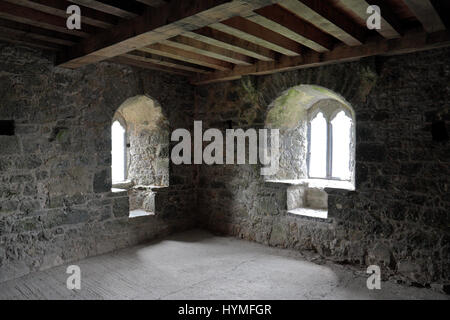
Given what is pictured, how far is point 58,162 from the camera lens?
12.0ft

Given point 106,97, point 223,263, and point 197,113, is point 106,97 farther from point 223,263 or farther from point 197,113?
point 223,263

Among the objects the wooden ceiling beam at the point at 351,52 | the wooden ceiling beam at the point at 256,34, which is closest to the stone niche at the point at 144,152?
the wooden ceiling beam at the point at 351,52

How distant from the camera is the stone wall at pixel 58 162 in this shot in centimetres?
330

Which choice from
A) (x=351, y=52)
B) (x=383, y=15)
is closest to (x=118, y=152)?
(x=351, y=52)

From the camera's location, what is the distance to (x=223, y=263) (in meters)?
3.75

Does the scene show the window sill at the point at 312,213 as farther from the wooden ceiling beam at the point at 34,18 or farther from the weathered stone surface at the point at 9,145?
the weathered stone surface at the point at 9,145

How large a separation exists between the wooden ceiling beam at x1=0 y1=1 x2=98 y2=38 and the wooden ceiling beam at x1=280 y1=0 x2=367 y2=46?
178 cm

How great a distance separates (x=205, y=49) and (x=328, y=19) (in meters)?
1.35

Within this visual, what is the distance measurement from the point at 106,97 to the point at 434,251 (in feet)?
12.8

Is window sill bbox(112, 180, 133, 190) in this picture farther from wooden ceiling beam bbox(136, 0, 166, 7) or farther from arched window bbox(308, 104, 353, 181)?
wooden ceiling beam bbox(136, 0, 166, 7)

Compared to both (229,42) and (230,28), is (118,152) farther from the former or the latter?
(230,28)

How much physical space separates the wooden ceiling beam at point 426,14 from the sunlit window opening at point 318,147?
2031mm

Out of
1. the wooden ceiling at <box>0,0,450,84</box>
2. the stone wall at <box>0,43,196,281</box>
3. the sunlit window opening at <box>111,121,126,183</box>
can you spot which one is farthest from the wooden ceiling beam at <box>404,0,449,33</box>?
the sunlit window opening at <box>111,121,126,183</box>

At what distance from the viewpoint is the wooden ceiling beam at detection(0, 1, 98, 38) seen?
249 cm
